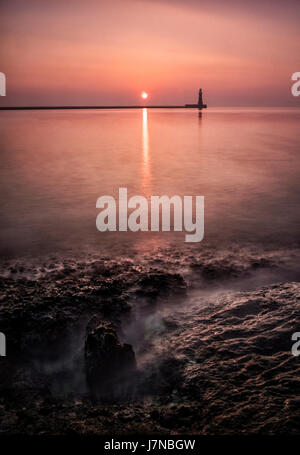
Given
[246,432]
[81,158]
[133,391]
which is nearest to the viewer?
[246,432]

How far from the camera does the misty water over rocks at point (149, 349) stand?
9.66 feet

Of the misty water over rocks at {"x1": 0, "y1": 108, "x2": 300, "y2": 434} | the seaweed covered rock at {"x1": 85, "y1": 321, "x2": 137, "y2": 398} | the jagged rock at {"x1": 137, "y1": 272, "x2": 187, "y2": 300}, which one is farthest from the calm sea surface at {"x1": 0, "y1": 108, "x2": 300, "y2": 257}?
the seaweed covered rock at {"x1": 85, "y1": 321, "x2": 137, "y2": 398}

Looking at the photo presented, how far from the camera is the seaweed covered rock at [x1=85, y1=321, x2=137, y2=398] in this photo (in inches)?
134

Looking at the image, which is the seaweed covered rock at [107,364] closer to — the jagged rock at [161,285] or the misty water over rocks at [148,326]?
the misty water over rocks at [148,326]

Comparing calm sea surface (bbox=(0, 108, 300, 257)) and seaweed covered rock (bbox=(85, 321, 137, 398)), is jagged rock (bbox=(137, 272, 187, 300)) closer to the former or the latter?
seaweed covered rock (bbox=(85, 321, 137, 398))

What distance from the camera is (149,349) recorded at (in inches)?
155

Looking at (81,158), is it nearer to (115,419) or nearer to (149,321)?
(149,321)

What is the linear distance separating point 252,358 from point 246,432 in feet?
2.84

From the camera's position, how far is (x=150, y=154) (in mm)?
23562

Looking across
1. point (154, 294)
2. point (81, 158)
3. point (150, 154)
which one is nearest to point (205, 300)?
point (154, 294)

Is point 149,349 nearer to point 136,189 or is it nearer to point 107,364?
point 107,364

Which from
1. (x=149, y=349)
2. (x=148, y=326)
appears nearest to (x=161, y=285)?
(x=148, y=326)

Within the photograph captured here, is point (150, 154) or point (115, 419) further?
point (150, 154)

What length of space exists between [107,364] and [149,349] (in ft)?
1.92
